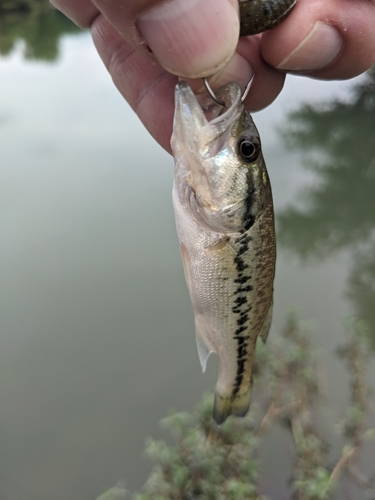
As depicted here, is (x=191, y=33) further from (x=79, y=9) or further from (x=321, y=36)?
(x=79, y=9)

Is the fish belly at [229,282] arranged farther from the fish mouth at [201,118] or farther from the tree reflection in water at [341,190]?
the tree reflection in water at [341,190]

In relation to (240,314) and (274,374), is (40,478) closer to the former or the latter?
(274,374)

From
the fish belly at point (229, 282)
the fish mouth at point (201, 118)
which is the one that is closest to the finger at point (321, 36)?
the fish mouth at point (201, 118)

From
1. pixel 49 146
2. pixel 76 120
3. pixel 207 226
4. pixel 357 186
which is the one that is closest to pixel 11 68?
pixel 76 120

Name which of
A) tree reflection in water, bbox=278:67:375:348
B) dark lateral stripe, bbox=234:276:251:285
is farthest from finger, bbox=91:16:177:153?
tree reflection in water, bbox=278:67:375:348

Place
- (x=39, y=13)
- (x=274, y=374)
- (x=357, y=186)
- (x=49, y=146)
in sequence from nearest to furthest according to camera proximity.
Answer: (x=274, y=374) < (x=357, y=186) < (x=49, y=146) < (x=39, y=13)

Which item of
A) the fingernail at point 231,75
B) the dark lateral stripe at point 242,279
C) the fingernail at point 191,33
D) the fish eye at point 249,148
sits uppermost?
the fingernail at point 191,33

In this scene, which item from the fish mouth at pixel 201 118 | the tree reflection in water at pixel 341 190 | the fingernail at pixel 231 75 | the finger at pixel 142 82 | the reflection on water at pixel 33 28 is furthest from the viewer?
the reflection on water at pixel 33 28

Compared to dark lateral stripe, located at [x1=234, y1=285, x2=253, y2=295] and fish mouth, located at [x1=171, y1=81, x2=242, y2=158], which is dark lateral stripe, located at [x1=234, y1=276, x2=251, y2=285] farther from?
fish mouth, located at [x1=171, y1=81, x2=242, y2=158]
